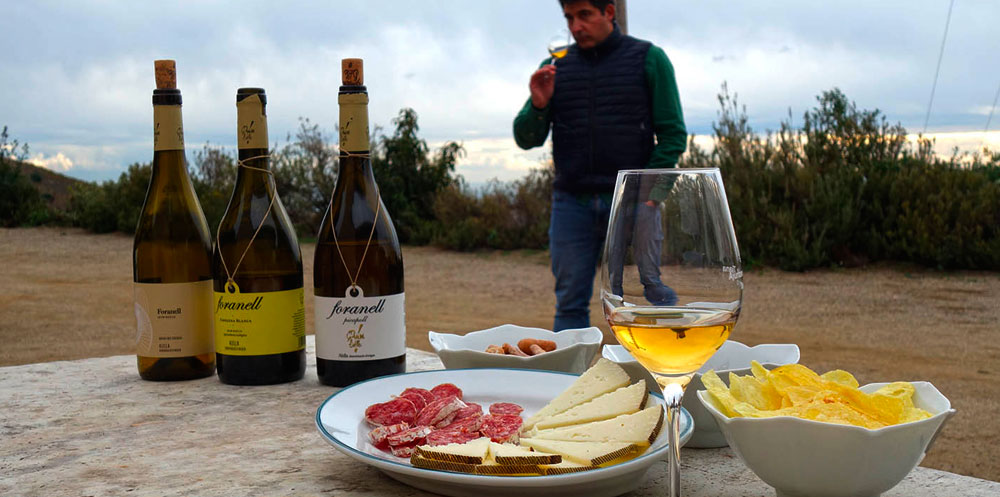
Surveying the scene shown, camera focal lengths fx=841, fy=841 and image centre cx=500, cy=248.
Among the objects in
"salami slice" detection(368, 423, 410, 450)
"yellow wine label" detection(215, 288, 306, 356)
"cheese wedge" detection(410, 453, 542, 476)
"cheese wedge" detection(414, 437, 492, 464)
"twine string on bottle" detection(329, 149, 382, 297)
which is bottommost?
"salami slice" detection(368, 423, 410, 450)

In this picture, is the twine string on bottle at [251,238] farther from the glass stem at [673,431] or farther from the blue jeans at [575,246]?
the blue jeans at [575,246]

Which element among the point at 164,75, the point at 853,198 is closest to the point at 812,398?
the point at 164,75

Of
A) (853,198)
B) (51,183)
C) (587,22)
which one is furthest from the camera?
(51,183)

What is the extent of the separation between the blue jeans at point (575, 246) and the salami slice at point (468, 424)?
3.08 metres

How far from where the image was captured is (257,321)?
5.32ft

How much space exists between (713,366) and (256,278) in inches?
34.9

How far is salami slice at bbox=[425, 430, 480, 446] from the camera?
46.8 inches

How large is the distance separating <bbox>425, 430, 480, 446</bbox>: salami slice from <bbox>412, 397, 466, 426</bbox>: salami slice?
46 mm

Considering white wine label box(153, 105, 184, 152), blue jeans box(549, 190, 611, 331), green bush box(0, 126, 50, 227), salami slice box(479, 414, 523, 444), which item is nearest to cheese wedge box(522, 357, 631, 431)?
salami slice box(479, 414, 523, 444)

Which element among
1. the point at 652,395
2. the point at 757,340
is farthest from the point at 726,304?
the point at 757,340

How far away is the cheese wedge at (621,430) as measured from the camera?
3.63ft

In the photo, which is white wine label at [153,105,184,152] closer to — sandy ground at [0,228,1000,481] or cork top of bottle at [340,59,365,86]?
cork top of bottle at [340,59,365,86]

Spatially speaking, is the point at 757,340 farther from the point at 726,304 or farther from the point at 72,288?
the point at 72,288

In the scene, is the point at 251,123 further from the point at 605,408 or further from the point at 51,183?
the point at 51,183
